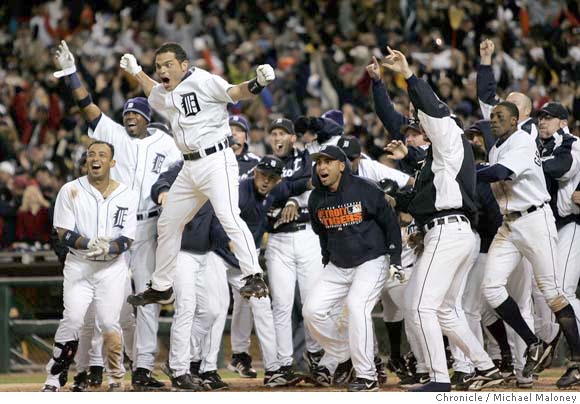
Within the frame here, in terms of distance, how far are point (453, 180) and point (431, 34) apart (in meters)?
8.50

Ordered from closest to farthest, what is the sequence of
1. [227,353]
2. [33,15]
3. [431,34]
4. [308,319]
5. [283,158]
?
[308,319]
[283,158]
[227,353]
[431,34]
[33,15]

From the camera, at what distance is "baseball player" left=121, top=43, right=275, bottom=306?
8125 mm

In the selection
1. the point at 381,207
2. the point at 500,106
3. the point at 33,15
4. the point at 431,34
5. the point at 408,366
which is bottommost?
the point at 408,366

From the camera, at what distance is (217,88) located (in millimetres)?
8117

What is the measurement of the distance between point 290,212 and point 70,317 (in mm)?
1958

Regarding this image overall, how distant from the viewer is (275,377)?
30.2 feet

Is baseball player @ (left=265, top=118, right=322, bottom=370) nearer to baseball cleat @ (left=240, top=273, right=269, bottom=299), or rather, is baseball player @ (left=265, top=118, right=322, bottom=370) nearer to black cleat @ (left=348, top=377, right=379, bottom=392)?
black cleat @ (left=348, top=377, right=379, bottom=392)

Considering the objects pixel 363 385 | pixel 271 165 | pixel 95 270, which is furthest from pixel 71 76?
pixel 363 385

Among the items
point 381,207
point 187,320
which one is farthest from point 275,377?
point 381,207

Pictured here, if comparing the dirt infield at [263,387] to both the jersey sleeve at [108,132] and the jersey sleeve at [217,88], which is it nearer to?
the jersey sleeve at [108,132]

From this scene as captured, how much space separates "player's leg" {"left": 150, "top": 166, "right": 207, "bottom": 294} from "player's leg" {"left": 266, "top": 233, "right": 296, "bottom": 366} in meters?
1.23

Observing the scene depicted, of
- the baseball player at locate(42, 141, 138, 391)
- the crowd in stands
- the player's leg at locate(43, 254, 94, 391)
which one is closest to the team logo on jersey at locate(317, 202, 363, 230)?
the baseball player at locate(42, 141, 138, 391)

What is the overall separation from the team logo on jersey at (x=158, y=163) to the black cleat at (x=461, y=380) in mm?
2898

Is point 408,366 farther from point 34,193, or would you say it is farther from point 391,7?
point 391,7
